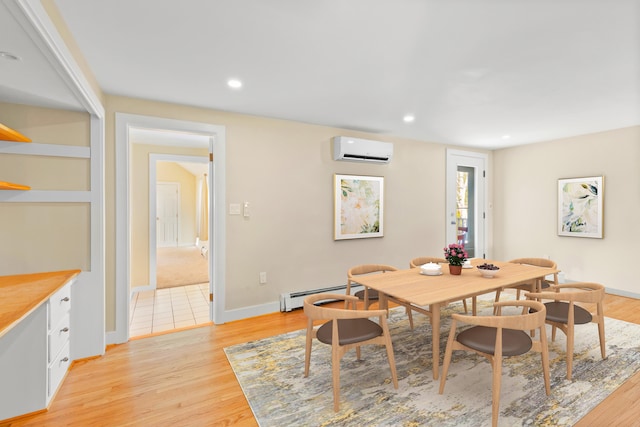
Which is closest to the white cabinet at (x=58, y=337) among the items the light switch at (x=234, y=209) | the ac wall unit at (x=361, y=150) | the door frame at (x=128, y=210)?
the door frame at (x=128, y=210)

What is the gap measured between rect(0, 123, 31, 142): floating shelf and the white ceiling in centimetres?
28

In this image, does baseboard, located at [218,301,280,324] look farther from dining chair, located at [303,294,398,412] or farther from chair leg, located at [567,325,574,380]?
chair leg, located at [567,325,574,380]

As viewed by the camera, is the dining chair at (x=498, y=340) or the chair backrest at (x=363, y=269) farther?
the chair backrest at (x=363, y=269)

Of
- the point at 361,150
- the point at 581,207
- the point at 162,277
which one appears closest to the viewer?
the point at 361,150

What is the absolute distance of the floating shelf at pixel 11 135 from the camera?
2.00 m

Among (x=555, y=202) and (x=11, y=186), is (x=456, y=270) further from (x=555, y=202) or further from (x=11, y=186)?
(x=11, y=186)

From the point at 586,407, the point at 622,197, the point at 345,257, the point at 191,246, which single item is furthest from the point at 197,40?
the point at 191,246

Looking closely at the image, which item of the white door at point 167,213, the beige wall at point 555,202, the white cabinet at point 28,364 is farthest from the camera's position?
the white door at point 167,213

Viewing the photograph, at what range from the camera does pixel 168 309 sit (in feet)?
12.8

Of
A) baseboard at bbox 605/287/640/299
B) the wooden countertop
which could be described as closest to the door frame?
the wooden countertop

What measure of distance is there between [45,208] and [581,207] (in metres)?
6.34

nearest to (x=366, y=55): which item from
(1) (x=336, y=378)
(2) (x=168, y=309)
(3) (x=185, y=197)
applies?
(1) (x=336, y=378)

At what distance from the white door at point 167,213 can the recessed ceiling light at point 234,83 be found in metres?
7.52

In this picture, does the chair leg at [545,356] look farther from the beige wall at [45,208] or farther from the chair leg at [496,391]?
the beige wall at [45,208]
